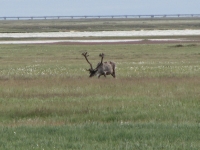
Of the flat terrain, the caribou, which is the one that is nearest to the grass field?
the flat terrain

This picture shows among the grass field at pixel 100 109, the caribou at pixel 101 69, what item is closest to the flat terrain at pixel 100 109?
the grass field at pixel 100 109

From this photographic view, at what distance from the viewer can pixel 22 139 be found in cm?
1170

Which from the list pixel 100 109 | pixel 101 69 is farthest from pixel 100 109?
pixel 101 69

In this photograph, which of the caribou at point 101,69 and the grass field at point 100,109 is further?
the caribou at point 101,69

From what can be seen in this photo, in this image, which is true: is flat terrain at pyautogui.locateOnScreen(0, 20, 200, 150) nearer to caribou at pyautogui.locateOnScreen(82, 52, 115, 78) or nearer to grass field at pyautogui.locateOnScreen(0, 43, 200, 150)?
grass field at pyautogui.locateOnScreen(0, 43, 200, 150)

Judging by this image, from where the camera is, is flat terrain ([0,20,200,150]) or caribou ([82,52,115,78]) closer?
flat terrain ([0,20,200,150])

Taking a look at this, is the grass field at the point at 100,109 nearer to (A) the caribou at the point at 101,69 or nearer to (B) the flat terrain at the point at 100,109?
(B) the flat terrain at the point at 100,109

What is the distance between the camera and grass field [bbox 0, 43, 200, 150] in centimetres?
1159

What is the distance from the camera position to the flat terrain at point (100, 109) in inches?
456

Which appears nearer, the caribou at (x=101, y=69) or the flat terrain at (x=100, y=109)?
the flat terrain at (x=100, y=109)

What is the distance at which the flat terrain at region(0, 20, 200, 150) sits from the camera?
11586 mm

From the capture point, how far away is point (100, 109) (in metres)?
16.8

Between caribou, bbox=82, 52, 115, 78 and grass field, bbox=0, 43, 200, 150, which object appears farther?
caribou, bbox=82, 52, 115, 78

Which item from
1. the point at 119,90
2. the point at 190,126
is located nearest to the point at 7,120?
the point at 190,126
